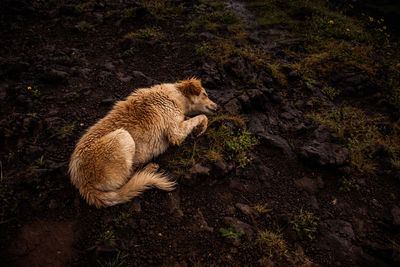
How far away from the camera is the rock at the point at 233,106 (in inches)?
208

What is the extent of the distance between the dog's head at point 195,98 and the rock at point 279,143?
4.71 feet

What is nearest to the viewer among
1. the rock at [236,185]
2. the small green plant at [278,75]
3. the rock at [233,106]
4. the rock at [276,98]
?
the rock at [236,185]

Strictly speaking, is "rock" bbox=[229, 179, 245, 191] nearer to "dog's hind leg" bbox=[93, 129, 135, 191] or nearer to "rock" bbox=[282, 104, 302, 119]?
"dog's hind leg" bbox=[93, 129, 135, 191]

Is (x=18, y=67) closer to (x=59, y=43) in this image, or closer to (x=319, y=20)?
(x=59, y=43)

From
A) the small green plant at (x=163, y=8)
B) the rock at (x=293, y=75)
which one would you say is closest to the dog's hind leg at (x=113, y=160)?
the rock at (x=293, y=75)

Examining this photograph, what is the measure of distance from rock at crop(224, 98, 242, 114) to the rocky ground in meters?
0.04

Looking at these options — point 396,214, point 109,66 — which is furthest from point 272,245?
point 109,66

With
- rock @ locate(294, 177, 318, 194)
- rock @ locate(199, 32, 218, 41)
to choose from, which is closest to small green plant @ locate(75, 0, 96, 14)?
rock @ locate(199, 32, 218, 41)

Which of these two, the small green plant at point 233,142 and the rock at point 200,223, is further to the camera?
the small green plant at point 233,142

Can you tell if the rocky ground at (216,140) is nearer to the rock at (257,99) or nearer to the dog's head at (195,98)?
the rock at (257,99)

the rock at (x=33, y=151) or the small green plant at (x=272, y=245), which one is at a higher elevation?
the small green plant at (x=272, y=245)

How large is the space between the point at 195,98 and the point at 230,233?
118 inches

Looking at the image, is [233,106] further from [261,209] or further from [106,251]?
[106,251]

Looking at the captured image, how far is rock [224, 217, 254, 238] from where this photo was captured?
10.7ft
